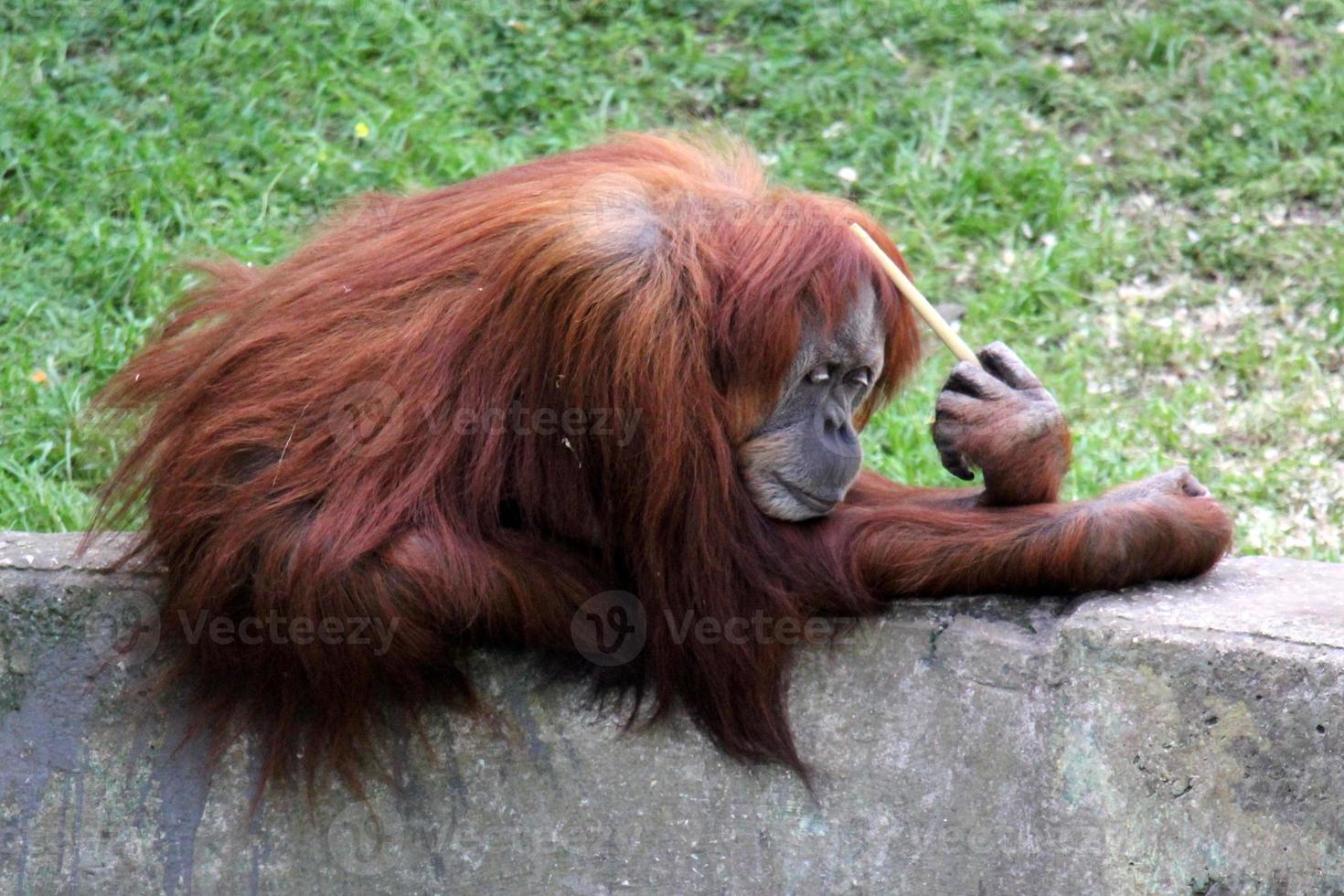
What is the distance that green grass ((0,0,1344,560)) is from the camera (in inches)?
183

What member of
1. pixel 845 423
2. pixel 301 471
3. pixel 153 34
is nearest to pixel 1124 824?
pixel 845 423

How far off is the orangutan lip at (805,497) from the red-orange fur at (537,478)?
57 millimetres

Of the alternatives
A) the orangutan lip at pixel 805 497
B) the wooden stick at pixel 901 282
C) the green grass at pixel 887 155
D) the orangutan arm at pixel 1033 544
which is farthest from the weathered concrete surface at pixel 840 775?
the green grass at pixel 887 155

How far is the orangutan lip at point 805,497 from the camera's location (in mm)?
2898

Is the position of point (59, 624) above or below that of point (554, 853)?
above

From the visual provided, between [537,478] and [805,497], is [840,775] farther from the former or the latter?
[537,478]

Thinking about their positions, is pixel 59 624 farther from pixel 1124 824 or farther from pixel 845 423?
pixel 1124 824

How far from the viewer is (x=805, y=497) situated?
291 centimetres

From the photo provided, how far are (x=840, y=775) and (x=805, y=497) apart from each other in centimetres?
50

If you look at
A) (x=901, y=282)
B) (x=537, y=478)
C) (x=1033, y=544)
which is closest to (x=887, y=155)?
(x=901, y=282)

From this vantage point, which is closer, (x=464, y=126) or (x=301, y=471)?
(x=301, y=471)

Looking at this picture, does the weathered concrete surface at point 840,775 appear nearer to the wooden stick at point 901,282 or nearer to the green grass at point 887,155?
the wooden stick at point 901,282

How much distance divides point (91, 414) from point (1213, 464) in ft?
9.48

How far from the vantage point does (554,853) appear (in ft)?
9.84
